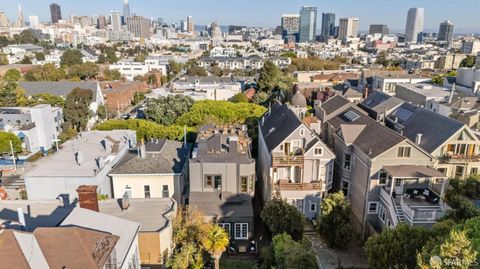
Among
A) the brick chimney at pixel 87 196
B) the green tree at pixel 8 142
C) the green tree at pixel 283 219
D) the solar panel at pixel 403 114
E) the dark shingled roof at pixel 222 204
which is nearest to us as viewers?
the brick chimney at pixel 87 196

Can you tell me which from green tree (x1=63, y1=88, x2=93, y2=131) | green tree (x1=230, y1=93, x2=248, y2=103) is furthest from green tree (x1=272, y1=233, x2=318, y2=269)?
green tree (x1=63, y1=88, x2=93, y2=131)

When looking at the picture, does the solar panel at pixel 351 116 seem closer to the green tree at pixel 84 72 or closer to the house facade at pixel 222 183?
the house facade at pixel 222 183

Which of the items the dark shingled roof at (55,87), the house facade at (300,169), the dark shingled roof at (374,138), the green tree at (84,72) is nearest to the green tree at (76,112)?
the dark shingled roof at (55,87)

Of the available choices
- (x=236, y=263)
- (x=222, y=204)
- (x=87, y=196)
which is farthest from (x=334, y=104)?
(x=87, y=196)

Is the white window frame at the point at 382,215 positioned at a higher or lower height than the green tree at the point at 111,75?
lower

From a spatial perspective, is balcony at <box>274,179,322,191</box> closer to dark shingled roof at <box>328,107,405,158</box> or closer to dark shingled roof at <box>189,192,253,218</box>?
dark shingled roof at <box>189,192,253,218</box>
